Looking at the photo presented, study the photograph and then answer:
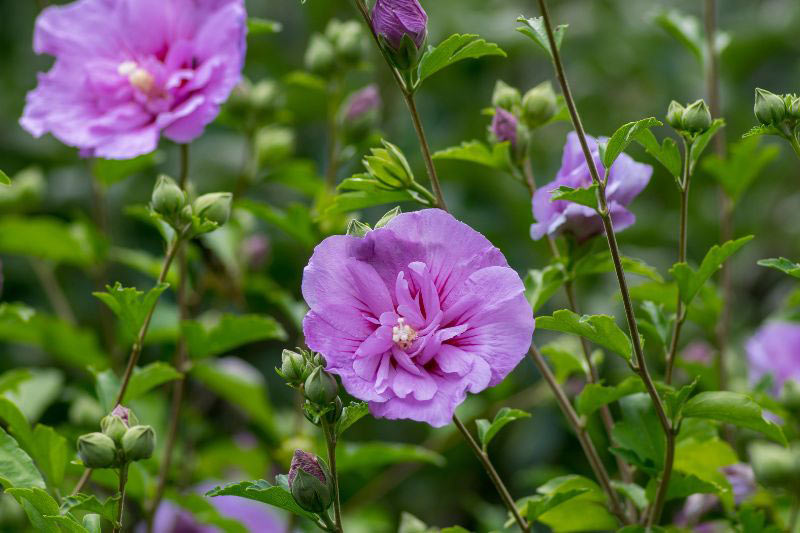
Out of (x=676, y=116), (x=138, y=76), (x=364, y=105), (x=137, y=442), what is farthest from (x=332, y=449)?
(x=364, y=105)

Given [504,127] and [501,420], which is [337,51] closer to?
[504,127]

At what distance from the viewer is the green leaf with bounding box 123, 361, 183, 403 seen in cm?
81

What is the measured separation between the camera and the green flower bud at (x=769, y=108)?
2.22 ft

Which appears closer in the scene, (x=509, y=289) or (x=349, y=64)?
(x=509, y=289)

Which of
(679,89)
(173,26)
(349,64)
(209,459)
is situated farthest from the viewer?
(679,89)

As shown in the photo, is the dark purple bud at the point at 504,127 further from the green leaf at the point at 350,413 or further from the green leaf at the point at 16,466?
the green leaf at the point at 16,466

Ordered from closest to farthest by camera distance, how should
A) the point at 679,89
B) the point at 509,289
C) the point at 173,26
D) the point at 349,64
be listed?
the point at 509,289
the point at 173,26
the point at 349,64
the point at 679,89

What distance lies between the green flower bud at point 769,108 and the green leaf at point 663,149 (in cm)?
6

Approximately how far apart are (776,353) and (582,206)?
55 cm

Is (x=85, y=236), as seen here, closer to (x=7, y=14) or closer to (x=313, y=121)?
(x=313, y=121)

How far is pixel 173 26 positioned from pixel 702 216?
3.77ft

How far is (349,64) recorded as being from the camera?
112 cm

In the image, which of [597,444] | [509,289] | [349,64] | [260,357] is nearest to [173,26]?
[349,64]

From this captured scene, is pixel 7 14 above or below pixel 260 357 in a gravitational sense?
above
